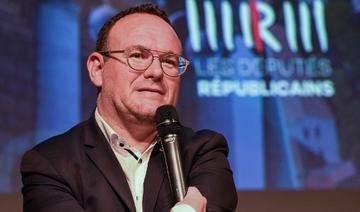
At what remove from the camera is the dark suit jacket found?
1548mm

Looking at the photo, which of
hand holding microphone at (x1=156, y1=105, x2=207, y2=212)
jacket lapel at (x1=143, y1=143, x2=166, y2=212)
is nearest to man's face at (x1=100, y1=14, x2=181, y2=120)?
jacket lapel at (x1=143, y1=143, x2=166, y2=212)

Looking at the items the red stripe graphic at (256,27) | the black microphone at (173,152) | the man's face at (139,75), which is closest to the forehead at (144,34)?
the man's face at (139,75)

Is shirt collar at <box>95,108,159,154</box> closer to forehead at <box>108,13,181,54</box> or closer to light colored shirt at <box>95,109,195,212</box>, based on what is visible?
light colored shirt at <box>95,109,195,212</box>

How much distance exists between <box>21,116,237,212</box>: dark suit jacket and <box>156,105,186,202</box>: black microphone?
216 mm

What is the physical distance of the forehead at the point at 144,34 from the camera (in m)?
1.72

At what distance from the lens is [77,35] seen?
3020mm

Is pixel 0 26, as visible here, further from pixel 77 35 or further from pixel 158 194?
pixel 158 194

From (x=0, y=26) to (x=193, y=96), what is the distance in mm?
1001

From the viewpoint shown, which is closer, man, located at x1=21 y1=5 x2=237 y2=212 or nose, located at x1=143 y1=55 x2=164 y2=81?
man, located at x1=21 y1=5 x2=237 y2=212

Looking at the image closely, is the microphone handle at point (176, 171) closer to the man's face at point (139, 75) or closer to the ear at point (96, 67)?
the man's face at point (139, 75)

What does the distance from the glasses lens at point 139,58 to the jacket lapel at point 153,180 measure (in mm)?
249

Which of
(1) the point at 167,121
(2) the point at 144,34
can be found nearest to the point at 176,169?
(1) the point at 167,121

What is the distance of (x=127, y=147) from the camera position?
172 centimetres

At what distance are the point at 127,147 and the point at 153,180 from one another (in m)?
0.14
